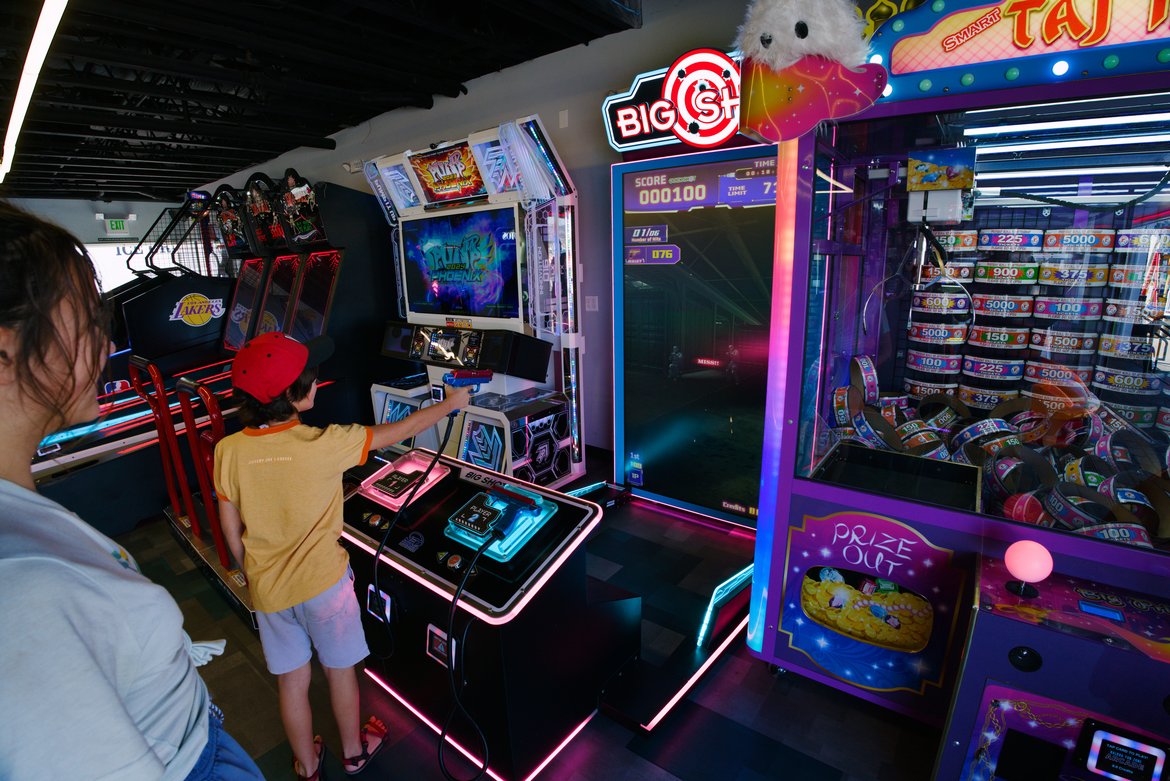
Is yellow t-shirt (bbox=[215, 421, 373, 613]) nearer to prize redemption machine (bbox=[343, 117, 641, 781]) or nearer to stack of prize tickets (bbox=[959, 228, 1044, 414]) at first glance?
prize redemption machine (bbox=[343, 117, 641, 781])

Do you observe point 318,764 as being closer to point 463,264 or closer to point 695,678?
point 695,678

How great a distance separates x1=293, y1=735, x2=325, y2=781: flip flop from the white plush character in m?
2.67

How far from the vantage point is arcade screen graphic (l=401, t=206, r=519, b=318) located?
358cm

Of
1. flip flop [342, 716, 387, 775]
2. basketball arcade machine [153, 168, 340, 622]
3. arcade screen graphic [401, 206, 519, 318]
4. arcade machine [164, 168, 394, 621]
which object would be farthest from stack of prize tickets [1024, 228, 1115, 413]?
arcade machine [164, 168, 394, 621]

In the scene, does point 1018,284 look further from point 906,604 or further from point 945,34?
point 906,604

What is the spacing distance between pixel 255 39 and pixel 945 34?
386cm

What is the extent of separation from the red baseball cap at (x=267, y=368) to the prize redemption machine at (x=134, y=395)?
2.90 feet

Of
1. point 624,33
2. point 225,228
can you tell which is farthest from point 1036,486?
point 225,228

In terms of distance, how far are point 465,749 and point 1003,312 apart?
9.48 ft

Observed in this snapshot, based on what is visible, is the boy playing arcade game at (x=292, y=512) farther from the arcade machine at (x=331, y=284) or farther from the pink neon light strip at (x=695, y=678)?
the arcade machine at (x=331, y=284)

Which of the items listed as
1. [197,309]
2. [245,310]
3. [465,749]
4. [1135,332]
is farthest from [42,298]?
[197,309]

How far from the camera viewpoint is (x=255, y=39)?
351 cm

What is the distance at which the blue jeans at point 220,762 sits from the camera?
0.82 meters

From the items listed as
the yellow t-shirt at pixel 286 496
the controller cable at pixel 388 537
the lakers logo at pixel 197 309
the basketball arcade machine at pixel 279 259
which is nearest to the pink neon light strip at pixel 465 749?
the controller cable at pixel 388 537
